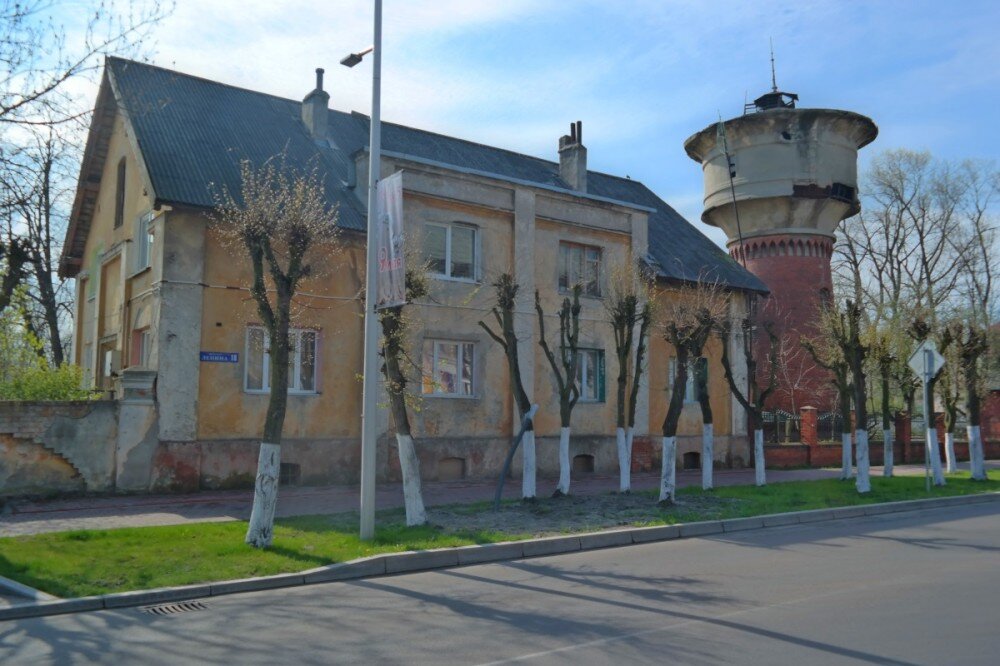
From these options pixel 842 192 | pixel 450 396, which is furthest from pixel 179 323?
pixel 842 192

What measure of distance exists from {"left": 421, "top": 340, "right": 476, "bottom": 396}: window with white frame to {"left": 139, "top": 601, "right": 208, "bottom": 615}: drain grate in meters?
11.6

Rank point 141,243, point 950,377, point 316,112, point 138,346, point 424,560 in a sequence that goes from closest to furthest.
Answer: point 424,560 → point 138,346 → point 141,243 → point 316,112 → point 950,377

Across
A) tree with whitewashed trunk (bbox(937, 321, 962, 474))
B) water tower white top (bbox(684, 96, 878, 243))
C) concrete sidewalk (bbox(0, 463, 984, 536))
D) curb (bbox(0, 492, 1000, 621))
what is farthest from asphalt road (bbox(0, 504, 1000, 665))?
water tower white top (bbox(684, 96, 878, 243))

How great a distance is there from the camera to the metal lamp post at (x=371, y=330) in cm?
1128

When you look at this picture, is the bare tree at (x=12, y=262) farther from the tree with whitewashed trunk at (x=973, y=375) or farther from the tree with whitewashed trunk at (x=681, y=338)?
the tree with whitewashed trunk at (x=973, y=375)

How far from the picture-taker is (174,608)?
8344 millimetres

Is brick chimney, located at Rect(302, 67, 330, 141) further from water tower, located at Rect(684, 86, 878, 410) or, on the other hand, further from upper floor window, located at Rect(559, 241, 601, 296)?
water tower, located at Rect(684, 86, 878, 410)

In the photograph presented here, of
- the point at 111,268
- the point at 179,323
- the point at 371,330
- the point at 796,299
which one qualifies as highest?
the point at 796,299

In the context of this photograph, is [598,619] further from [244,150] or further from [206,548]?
[244,150]

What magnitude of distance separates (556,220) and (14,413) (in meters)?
13.3

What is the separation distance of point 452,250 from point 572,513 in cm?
881

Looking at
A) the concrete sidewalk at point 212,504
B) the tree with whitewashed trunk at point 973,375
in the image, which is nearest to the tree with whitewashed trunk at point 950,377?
the tree with whitewashed trunk at point 973,375

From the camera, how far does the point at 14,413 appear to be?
48.1 ft

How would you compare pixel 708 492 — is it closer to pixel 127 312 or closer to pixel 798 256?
pixel 127 312
